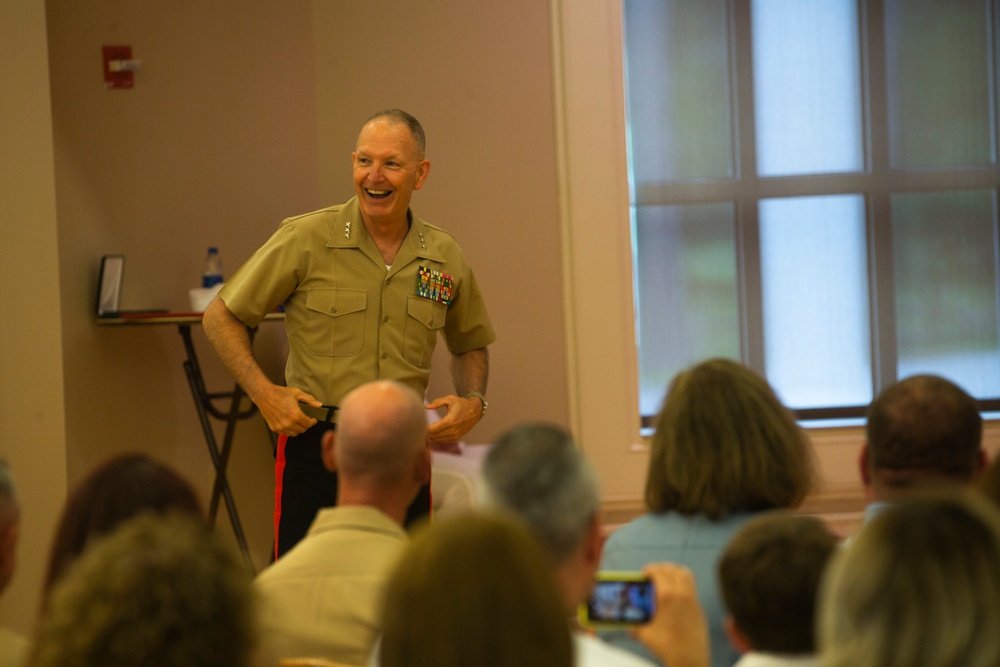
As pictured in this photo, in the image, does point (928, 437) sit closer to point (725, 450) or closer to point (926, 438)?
point (926, 438)

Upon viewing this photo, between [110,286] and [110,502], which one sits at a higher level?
[110,286]

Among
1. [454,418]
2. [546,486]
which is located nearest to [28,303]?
[454,418]

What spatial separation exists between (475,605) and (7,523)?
965 mm

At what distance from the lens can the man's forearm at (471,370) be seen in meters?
3.47

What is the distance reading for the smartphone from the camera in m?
1.43

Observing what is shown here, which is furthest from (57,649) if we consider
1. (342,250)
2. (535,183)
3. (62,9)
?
(62,9)

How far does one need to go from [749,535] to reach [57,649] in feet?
2.65

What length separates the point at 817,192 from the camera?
4.62 meters

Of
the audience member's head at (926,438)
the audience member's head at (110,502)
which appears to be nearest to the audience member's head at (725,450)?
the audience member's head at (926,438)

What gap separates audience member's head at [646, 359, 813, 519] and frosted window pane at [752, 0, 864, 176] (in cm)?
277

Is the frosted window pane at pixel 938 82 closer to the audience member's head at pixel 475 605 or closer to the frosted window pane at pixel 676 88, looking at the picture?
the frosted window pane at pixel 676 88

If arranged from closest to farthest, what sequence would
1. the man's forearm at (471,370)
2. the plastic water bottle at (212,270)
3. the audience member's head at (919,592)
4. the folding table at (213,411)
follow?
the audience member's head at (919,592), the man's forearm at (471,370), the folding table at (213,411), the plastic water bottle at (212,270)

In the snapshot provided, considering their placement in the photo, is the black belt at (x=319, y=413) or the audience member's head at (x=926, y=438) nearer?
the audience member's head at (x=926, y=438)

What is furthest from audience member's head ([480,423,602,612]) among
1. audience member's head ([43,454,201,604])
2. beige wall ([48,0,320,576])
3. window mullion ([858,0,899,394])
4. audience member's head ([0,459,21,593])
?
window mullion ([858,0,899,394])
